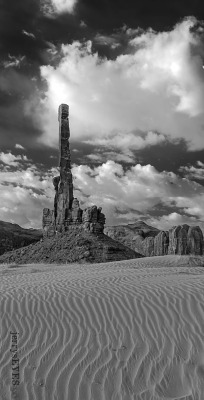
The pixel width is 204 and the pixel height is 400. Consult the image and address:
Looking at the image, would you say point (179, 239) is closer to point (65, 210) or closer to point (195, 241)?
point (195, 241)

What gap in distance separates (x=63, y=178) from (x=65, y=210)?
590 cm

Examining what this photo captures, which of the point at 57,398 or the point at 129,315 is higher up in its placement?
the point at 129,315

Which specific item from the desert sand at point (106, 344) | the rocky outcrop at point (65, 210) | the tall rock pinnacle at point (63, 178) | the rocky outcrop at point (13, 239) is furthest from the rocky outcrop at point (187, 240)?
the desert sand at point (106, 344)

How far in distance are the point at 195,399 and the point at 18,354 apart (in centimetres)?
271

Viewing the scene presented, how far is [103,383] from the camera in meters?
5.11

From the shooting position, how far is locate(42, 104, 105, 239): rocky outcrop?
153ft

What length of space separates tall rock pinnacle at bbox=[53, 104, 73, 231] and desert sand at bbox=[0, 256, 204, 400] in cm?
4297

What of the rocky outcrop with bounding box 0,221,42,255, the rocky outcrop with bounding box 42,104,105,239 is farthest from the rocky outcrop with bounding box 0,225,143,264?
the rocky outcrop with bounding box 0,221,42,255

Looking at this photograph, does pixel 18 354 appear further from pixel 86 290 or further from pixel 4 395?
pixel 86 290

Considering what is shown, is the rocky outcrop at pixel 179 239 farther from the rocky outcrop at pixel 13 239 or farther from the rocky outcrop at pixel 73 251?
the rocky outcrop at pixel 13 239

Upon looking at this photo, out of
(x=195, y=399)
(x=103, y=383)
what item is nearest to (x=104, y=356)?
(x=103, y=383)

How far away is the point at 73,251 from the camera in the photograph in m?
42.2

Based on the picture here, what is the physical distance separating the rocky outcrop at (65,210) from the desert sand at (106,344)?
37446 millimetres

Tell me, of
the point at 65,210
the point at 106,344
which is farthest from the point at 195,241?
the point at 106,344
